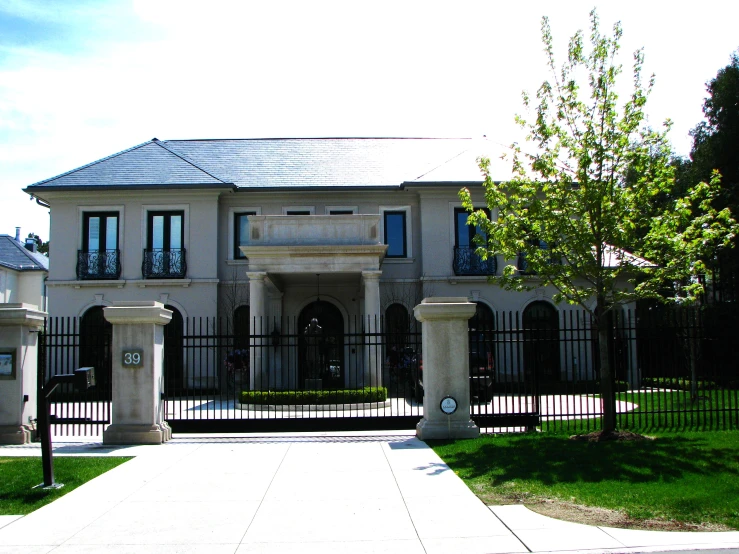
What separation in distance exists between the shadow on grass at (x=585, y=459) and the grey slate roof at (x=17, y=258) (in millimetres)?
42005

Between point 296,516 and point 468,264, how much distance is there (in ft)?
67.7

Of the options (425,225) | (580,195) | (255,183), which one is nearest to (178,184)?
(255,183)

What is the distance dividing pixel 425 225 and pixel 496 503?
2017cm

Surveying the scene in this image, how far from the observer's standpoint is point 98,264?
26.7 m

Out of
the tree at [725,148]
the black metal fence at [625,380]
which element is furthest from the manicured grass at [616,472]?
the tree at [725,148]

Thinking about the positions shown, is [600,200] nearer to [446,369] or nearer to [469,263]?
[446,369]

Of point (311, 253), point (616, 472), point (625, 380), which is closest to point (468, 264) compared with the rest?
point (311, 253)

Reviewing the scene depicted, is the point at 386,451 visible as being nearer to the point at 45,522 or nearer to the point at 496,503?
the point at 496,503

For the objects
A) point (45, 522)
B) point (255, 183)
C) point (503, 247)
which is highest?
point (255, 183)

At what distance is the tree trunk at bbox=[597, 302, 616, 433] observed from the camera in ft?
38.8

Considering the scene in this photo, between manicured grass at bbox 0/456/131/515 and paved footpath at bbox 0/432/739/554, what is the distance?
192 mm

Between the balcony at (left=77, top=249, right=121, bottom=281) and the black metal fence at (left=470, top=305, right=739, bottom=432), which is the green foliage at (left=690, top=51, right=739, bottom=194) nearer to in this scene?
the black metal fence at (left=470, top=305, right=739, bottom=432)

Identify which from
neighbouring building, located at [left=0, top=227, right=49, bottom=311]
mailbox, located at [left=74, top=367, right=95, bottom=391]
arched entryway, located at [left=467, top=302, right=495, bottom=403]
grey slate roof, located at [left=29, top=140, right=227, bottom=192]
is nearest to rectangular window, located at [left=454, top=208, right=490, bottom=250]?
arched entryway, located at [left=467, top=302, right=495, bottom=403]

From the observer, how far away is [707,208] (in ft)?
40.1
